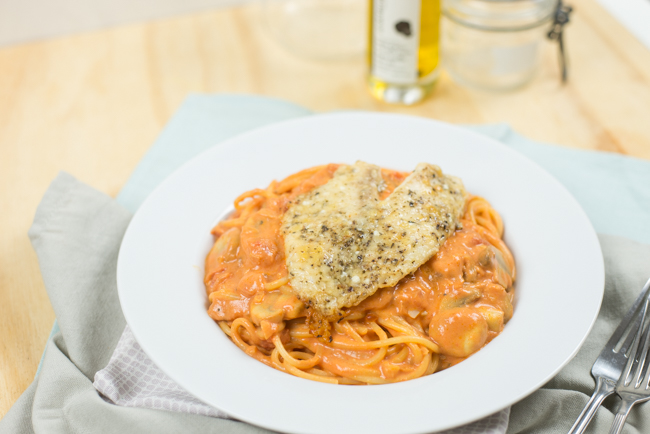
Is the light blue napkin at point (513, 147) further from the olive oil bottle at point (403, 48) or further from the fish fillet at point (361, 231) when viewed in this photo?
the fish fillet at point (361, 231)

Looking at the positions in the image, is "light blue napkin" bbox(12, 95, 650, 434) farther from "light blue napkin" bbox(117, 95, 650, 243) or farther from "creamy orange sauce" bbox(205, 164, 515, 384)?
"creamy orange sauce" bbox(205, 164, 515, 384)

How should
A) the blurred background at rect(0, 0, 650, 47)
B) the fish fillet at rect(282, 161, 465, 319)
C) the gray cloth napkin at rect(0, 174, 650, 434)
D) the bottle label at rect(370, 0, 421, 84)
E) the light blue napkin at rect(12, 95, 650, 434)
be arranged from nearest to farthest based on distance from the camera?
the gray cloth napkin at rect(0, 174, 650, 434) → the fish fillet at rect(282, 161, 465, 319) → the light blue napkin at rect(12, 95, 650, 434) → the bottle label at rect(370, 0, 421, 84) → the blurred background at rect(0, 0, 650, 47)

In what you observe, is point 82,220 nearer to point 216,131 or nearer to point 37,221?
point 37,221

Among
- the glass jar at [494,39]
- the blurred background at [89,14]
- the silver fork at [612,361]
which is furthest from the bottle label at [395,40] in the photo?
the blurred background at [89,14]

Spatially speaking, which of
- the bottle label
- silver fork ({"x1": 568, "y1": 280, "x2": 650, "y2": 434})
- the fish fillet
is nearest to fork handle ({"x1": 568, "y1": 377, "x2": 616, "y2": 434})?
silver fork ({"x1": 568, "y1": 280, "x2": 650, "y2": 434})

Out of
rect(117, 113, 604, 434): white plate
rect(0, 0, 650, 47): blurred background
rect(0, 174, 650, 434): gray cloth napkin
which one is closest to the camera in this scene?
rect(117, 113, 604, 434): white plate

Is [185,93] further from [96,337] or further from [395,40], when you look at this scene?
[96,337]
